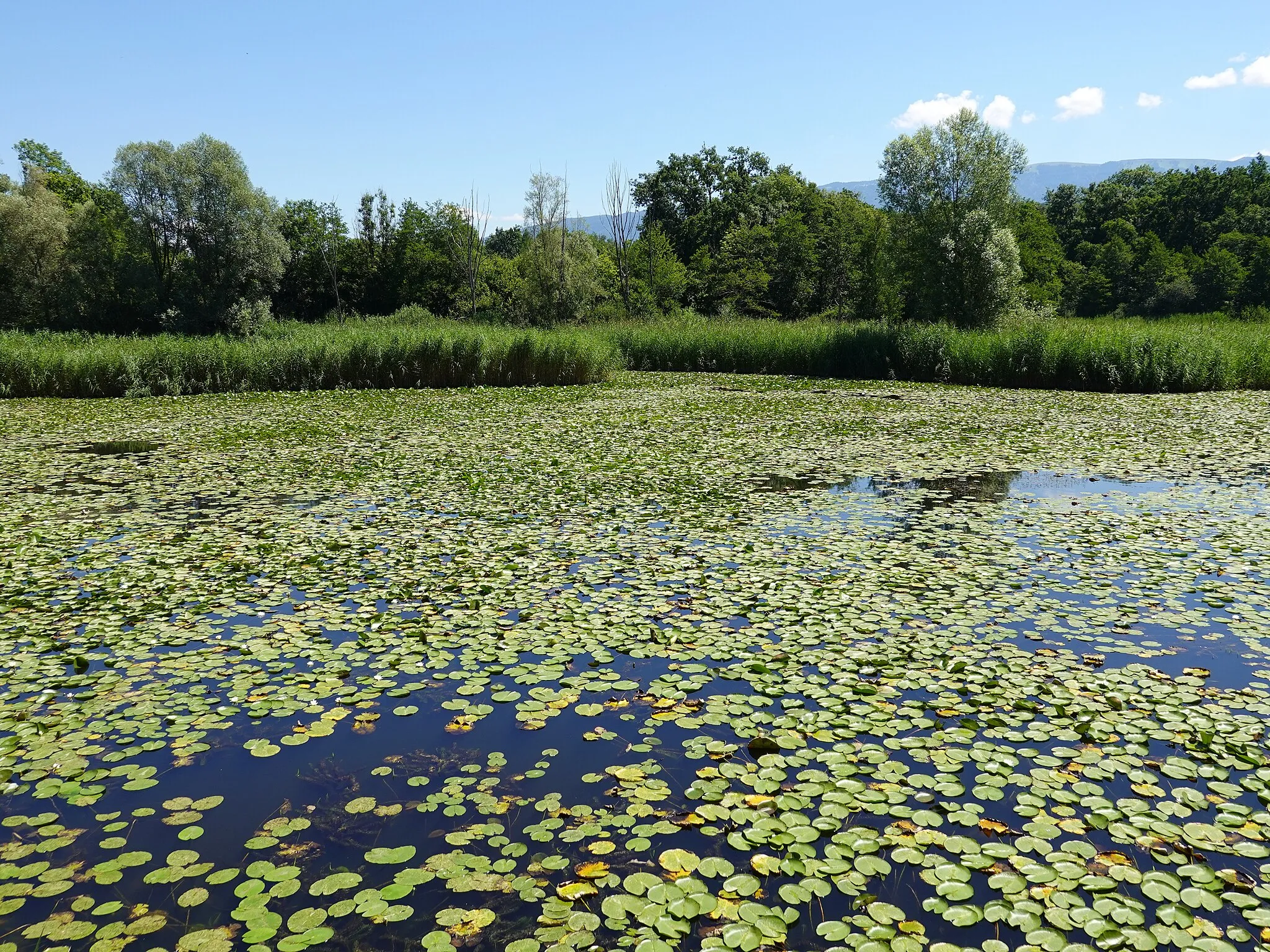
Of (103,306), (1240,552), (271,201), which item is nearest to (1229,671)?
(1240,552)

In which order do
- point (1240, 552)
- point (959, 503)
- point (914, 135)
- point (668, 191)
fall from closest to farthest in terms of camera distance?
point (1240, 552) < point (959, 503) < point (914, 135) < point (668, 191)

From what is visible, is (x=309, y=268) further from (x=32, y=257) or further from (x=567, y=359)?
(x=567, y=359)

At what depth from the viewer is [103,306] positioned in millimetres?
37875

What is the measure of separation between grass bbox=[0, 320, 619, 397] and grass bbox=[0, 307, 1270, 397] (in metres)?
0.03

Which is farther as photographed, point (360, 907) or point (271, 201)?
point (271, 201)

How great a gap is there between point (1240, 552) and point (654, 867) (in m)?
5.89

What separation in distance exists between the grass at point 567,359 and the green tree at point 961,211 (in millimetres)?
1178

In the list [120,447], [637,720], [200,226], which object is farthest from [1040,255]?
[637,720]

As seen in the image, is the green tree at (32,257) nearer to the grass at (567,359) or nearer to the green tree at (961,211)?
the grass at (567,359)

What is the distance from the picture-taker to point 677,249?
60.2 m

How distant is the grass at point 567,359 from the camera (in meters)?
18.6

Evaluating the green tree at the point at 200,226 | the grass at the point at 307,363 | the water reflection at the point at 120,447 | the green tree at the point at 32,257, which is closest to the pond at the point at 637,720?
the water reflection at the point at 120,447

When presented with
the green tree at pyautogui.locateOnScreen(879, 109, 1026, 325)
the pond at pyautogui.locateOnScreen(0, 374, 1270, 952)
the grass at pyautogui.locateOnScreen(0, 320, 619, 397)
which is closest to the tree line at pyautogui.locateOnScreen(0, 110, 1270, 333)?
the green tree at pyautogui.locateOnScreen(879, 109, 1026, 325)

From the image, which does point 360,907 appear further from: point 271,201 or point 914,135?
point 271,201
